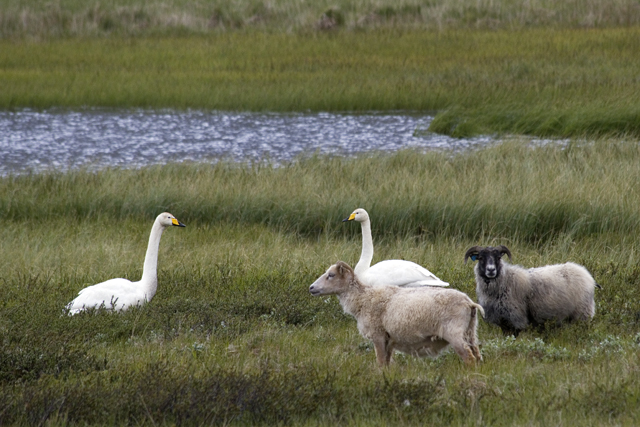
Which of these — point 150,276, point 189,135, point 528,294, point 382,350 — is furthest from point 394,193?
point 189,135

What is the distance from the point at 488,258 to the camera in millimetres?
8398

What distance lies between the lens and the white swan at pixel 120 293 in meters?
9.05

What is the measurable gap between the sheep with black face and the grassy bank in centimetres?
1519

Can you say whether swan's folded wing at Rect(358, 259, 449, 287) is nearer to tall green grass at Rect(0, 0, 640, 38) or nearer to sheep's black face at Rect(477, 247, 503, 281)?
sheep's black face at Rect(477, 247, 503, 281)

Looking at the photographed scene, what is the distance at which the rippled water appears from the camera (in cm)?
2388

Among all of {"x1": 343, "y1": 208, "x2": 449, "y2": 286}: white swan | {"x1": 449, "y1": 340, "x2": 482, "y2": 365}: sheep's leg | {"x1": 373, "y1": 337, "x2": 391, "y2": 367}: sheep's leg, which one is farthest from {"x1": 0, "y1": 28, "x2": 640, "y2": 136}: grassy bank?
{"x1": 449, "y1": 340, "x2": 482, "y2": 365}: sheep's leg

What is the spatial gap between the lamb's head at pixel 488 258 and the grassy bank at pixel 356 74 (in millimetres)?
15479

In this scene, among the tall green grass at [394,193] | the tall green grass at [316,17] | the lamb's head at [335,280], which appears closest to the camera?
the lamb's head at [335,280]

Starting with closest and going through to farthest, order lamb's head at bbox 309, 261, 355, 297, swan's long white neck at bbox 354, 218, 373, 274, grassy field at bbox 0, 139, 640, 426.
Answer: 1. grassy field at bbox 0, 139, 640, 426
2. lamb's head at bbox 309, 261, 355, 297
3. swan's long white neck at bbox 354, 218, 373, 274

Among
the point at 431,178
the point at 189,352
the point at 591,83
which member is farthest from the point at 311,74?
the point at 189,352

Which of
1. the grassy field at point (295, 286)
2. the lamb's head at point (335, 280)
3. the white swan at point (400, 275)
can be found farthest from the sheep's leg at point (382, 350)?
the white swan at point (400, 275)

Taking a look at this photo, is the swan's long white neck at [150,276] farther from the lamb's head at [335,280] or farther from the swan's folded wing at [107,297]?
the lamb's head at [335,280]

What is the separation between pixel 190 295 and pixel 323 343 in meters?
2.41

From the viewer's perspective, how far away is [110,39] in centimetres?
3697
